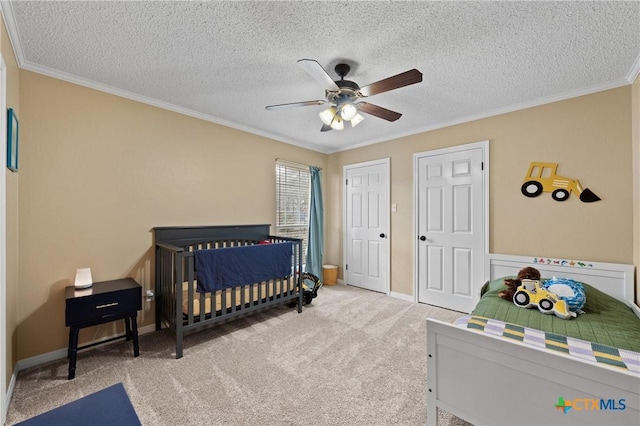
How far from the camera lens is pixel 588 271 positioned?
2.54 meters

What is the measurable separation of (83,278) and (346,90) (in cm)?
266

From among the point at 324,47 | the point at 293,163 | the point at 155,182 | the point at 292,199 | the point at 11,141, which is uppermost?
the point at 324,47

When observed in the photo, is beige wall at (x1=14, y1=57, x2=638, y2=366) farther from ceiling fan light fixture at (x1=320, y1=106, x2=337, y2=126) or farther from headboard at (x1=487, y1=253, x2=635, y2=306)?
ceiling fan light fixture at (x1=320, y1=106, x2=337, y2=126)

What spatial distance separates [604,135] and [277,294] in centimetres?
363

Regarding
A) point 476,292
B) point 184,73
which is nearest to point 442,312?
point 476,292

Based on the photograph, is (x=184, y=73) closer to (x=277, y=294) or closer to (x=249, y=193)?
(x=249, y=193)

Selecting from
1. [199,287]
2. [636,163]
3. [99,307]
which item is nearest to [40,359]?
[99,307]

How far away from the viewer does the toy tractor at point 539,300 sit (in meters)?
1.91

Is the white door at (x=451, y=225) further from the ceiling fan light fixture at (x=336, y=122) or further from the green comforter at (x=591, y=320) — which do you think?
the ceiling fan light fixture at (x=336, y=122)

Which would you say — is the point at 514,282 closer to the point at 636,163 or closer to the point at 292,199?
the point at 636,163

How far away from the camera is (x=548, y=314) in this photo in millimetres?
1958

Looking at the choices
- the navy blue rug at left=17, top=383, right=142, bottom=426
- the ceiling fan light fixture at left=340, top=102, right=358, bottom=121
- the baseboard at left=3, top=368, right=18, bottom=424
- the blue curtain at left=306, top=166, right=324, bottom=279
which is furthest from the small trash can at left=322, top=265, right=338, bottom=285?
the navy blue rug at left=17, top=383, right=142, bottom=426

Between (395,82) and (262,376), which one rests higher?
(395,82)

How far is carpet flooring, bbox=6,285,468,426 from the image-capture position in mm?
1691
